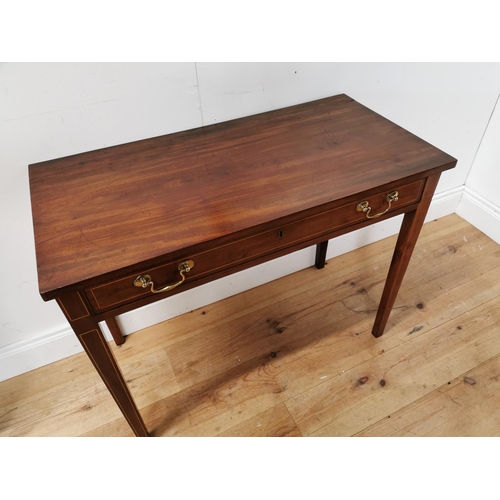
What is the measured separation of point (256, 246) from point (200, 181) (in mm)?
239

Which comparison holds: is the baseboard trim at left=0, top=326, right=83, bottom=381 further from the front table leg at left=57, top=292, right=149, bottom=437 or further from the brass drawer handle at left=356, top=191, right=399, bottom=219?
the brass drawer handle at left=356, top=191, right=399, bottom=219

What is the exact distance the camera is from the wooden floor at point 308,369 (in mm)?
1348

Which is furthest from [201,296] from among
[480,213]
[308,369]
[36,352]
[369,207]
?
[480,213]

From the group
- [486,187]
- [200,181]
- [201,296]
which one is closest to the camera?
[200,181]

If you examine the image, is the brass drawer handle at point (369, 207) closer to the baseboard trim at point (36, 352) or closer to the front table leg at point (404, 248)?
the front table leg at point (404, 248)

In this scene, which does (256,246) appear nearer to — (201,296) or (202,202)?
(202,202)

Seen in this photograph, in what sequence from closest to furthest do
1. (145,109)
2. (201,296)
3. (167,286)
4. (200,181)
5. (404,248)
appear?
(167,286)
(200,181)
(145,109)
(404,248)
(201,296)

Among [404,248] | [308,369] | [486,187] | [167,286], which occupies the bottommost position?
[308,369]

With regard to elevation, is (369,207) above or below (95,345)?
above

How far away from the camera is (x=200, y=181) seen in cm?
104

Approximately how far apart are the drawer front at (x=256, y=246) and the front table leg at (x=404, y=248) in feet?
0.13

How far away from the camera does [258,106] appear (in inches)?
52.6
